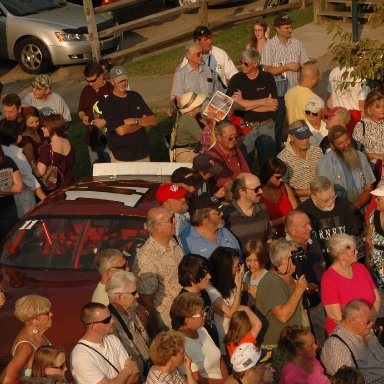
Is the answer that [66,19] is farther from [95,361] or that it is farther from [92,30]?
[95,361]

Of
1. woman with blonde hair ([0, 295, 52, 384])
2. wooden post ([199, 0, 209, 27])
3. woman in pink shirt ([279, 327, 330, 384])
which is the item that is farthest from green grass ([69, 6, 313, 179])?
woman in pink shirt ([279, 327, 330, 384])

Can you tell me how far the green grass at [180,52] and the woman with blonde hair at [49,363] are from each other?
13049mm

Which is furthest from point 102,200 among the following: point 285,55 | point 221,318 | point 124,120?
point 285,55

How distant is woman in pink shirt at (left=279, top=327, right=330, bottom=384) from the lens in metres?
9.58

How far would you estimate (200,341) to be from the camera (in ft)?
32.3

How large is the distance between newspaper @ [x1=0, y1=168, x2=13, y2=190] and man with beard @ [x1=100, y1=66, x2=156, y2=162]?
1946 mm

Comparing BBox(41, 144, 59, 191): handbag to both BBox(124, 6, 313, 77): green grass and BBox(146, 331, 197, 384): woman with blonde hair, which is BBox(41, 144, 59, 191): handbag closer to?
BBox(146, 331, 197, 384): woman with blonde hair

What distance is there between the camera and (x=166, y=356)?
8977mm

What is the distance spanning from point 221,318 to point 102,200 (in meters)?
2.08

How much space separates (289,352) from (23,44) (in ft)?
44.4

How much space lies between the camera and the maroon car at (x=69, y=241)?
36.4 feet

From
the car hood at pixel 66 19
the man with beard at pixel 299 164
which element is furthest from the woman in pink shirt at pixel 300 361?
the car hood at pixel 66 19

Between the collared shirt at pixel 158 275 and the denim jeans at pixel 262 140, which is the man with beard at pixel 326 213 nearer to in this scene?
the collared shirt at pixel 158 275

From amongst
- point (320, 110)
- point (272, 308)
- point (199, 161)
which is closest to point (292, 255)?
point (272, 308)
